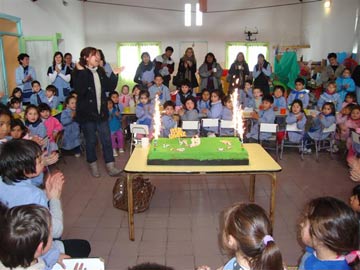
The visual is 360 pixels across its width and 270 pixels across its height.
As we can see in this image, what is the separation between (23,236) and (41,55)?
8.03 m

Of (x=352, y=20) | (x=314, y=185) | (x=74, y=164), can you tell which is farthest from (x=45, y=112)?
(x=352, y=20)

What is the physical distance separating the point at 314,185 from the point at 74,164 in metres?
3.81

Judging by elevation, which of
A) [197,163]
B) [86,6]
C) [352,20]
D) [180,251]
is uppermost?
[86,6]

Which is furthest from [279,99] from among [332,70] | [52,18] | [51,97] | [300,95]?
[52,18]

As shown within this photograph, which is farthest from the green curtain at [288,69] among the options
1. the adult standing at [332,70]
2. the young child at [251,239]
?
the young child at [251,239]

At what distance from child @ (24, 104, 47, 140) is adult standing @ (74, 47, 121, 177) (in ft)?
2.49

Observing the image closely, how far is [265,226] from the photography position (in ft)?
5.25

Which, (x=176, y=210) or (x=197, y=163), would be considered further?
(x=176, y=210)

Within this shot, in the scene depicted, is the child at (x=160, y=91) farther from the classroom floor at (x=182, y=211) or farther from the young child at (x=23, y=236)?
the young child at (x=23, y=236)

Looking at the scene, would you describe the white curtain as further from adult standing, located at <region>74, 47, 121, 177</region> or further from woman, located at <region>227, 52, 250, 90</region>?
woman, located at <region>227, 52, 250, 90</region>

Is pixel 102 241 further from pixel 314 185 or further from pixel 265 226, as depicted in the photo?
pixel 314 185

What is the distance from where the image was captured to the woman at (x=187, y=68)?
8.81 m

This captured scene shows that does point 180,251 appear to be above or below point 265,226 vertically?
below

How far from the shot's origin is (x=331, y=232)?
5.34ft
